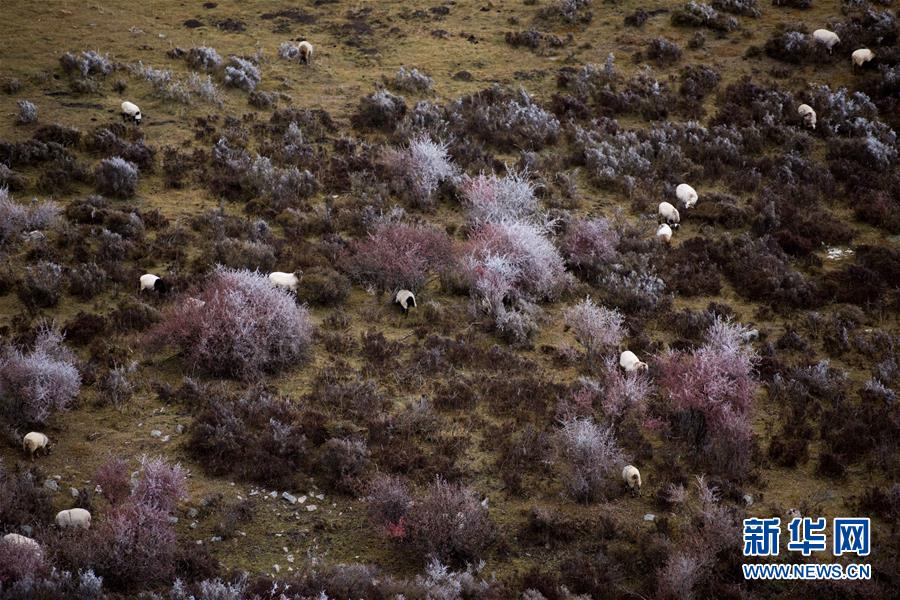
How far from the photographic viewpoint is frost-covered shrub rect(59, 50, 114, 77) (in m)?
20.7

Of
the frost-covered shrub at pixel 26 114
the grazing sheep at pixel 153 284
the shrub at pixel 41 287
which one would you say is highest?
the frost-covered shrub at pixel 26 114

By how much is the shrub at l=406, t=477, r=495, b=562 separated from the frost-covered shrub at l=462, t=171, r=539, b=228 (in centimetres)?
727

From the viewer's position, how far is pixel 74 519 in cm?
902

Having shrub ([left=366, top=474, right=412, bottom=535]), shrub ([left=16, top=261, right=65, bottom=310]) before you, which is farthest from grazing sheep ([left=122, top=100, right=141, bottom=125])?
shrub ([left=366, top=474, right=412, bottom=535])

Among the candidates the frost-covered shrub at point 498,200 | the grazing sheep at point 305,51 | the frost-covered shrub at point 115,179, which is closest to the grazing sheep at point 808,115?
Answer: the frost-covered shrub at point 498,200

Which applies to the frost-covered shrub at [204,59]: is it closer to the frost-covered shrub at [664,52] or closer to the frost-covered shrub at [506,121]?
the frost-covered shrub at [506,121]

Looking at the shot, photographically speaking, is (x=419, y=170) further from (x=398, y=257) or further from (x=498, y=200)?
(x=398, y=257)

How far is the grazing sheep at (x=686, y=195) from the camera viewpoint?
17.1 metres

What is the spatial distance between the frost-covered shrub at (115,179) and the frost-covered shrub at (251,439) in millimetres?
7013

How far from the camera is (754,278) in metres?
14.7

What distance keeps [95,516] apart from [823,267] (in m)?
12.5

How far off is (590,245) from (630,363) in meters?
3.77

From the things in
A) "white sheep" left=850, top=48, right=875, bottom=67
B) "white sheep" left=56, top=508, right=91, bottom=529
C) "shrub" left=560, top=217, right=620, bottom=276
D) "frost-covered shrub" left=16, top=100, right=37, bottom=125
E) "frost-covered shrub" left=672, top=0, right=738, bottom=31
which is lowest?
"shrub" left=560, top=217, right=620, bottom=276

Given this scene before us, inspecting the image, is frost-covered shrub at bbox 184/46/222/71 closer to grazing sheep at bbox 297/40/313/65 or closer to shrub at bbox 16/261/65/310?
grazing sheep at bbox 297/40/313/65
